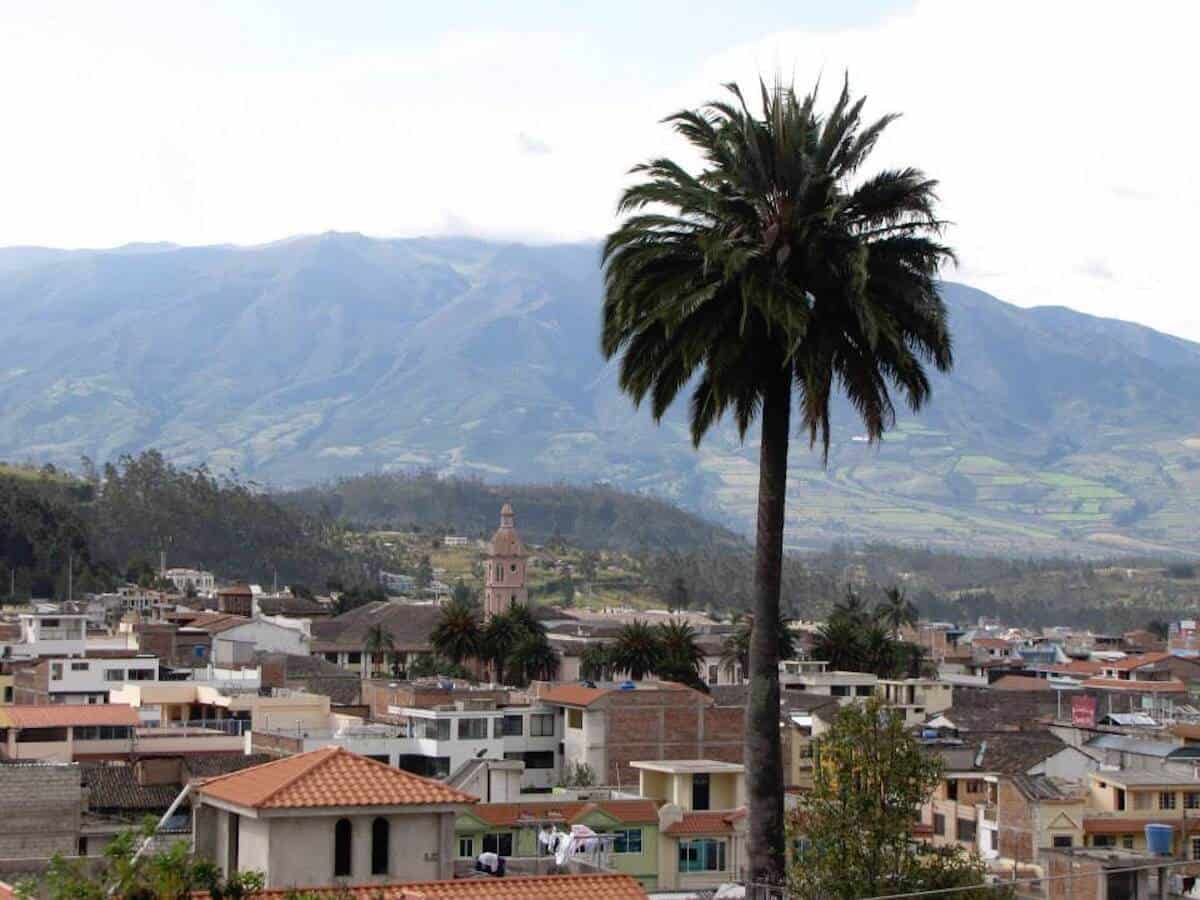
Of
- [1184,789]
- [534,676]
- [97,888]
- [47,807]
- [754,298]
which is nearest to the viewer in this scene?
[97,888]

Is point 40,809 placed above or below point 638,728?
above

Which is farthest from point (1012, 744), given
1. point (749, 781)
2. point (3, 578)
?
point (3, 578)

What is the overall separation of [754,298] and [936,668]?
369 ft

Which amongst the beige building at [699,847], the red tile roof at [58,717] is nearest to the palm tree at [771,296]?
the beige building at [699,847]

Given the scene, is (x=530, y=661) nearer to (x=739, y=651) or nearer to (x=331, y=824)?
(x=739, y=651)

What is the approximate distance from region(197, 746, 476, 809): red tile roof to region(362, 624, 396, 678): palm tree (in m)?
103

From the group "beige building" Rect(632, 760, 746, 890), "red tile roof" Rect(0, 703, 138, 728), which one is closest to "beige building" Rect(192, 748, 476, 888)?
"beige building" Rect(632, 760, 746, 890)

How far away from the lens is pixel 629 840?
55.2 m

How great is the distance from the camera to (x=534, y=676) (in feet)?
373

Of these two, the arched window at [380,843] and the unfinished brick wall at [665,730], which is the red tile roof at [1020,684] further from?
the arched window at [380,843]

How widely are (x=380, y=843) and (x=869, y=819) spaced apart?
6302 mm

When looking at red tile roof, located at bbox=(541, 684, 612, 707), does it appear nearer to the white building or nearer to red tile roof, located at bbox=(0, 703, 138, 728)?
red tile roof, located at bbox=(0, 703, 138, 728)

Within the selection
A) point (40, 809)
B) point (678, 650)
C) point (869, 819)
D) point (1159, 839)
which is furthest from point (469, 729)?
point (869, 819)

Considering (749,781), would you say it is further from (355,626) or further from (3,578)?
(3,578)
